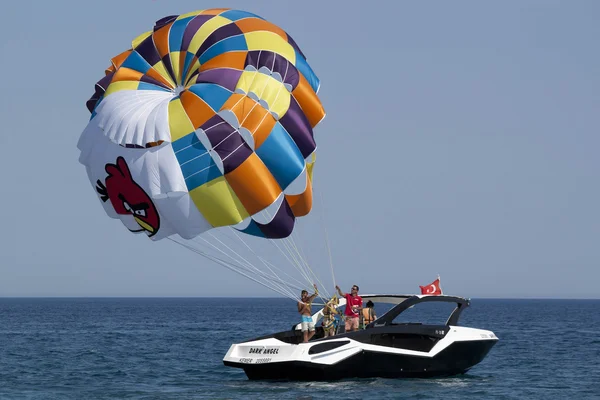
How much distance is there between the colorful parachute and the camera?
64.0 feet

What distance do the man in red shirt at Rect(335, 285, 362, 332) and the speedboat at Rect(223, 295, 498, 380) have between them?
0.45 metres

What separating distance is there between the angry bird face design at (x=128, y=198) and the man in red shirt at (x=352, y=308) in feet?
17.3

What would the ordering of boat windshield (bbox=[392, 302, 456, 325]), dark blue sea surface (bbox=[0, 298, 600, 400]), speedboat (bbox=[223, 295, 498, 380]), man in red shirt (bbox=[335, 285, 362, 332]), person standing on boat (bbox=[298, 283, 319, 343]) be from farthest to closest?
boat windshield (bbox=[392, 302, 456, 325]), man in red shirt (bbox=[335, 285, 362, 332]), person standing on boat (bbox=[298, 283, 319, 343]), speedboat (bbox=[223, 295, 498, 380]), dark blue sea surface (bbox=[0, 298, 600, 400])

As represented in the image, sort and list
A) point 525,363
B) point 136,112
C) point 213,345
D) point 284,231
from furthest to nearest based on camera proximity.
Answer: point 213,345 < point 525,363 < point 284,231 < point 136,112

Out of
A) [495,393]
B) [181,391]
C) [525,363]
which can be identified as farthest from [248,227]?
[525,363]

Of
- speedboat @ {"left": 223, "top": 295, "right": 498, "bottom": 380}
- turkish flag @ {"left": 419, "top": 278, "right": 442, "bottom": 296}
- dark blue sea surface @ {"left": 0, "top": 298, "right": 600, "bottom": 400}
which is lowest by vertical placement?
dark blue sea surface @ {"left": 0, "top": 298, "right": 600, "bottom": 400}

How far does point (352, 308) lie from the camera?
74.5 ft

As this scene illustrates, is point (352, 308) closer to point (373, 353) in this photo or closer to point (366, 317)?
point (366, 317)

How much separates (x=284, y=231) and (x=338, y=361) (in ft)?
10.7

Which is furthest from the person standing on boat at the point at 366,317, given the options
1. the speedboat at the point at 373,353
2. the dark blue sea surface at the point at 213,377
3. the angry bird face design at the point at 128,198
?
the angry bird face design at the point at 128,198

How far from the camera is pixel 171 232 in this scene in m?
20.3

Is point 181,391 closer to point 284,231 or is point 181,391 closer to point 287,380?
point 287,380

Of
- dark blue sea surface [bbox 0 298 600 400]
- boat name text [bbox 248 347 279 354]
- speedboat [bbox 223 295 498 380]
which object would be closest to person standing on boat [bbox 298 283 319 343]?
speedboat [bbox 223 295 498 380]

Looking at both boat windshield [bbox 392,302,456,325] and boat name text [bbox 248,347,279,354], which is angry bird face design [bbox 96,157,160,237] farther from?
boat windshield [bbox 392,302,456,325]
